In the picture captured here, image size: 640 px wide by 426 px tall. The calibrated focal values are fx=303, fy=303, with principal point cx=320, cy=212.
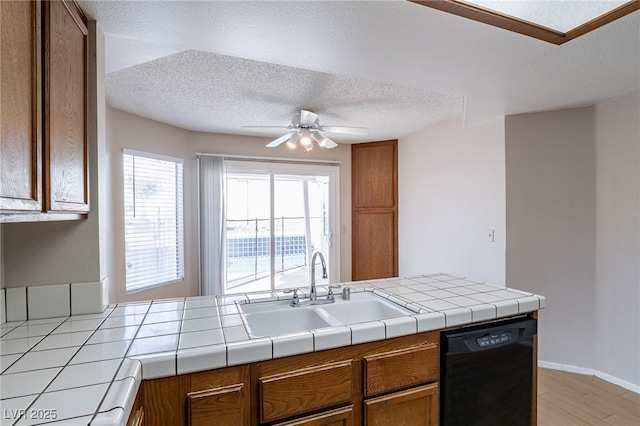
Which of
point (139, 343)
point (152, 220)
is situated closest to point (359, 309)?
point (139, 343)

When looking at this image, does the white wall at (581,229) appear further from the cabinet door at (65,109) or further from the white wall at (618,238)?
the cabinet door at (65,109)

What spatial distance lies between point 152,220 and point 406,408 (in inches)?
124

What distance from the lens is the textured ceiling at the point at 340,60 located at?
53.3 inches

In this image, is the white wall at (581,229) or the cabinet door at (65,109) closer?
the cabinet door at (65,109)

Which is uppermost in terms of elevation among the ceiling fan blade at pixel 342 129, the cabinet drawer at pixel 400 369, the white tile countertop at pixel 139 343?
the ceiling fan blade at pixel 342 129

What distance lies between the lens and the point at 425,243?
12.8 ft

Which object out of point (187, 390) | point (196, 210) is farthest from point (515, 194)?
point (196, 210)

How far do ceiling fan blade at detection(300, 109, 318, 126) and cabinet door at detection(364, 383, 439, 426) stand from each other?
7.71 ft

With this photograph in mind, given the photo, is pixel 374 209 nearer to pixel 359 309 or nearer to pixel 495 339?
pixel 359 309

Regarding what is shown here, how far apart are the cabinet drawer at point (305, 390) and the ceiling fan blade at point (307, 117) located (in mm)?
2247

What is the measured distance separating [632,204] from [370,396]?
2.65 meters

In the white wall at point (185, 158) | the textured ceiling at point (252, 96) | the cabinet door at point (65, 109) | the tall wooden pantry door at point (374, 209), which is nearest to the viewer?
the cabinet door at point (65, 109)

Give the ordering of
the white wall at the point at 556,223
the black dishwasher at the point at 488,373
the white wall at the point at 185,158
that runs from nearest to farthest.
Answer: the black dishwasher at the point at 488,373 < the white wall at the point at 556,223 < the white wall at the point at 185,158

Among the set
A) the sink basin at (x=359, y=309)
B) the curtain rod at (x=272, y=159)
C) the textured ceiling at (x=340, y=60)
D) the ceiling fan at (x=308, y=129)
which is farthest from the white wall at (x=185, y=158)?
the sink basin at (x=359, y=309)
